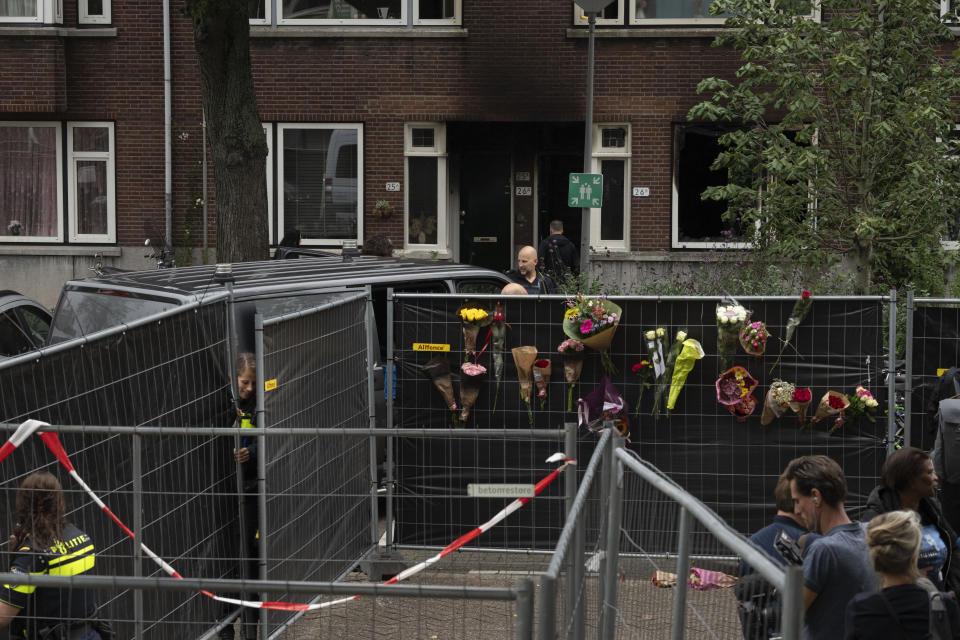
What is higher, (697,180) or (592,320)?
(697,180)

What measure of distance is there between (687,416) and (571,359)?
89 cm

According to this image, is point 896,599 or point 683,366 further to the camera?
point 683,366

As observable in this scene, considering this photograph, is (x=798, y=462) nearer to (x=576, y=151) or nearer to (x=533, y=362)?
(x=533, y=362)

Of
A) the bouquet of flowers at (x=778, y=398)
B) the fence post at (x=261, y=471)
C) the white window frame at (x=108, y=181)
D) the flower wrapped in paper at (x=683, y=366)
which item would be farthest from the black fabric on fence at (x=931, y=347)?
the white window frame at (x=108, y=181)

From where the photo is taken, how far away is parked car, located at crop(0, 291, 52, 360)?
418 inches

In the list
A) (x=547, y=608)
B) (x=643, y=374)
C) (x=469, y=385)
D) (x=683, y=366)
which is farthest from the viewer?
(x=469, y=385)

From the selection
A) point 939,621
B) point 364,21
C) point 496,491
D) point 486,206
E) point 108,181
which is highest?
point 364,21

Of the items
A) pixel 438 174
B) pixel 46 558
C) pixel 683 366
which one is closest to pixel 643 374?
pixel 683 366

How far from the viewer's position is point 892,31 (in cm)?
1440

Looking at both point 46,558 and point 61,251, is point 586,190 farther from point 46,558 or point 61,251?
point 61,251

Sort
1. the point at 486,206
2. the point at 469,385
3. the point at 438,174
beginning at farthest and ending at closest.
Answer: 1. the point at 486,206
2. the point at 438,174
3. the point at 469,385

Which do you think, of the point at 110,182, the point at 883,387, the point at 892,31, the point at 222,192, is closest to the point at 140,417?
the point at 883,387

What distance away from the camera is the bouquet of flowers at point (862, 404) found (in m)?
8.15

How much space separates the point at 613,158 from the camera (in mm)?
20844
